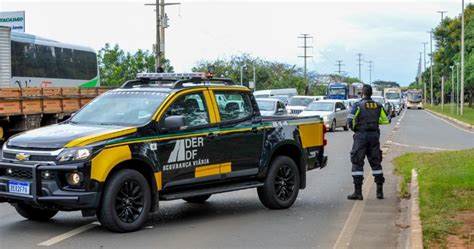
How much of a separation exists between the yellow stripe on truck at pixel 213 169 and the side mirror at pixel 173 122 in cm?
68

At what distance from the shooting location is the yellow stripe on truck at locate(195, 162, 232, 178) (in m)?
8.88

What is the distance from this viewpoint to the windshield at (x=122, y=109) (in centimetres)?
855

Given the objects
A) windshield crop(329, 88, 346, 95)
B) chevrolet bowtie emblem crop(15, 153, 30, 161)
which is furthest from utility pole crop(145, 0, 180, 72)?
chevrolet bowtie emblem crop(15, 153, 30, 161)

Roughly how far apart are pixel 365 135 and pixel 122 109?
4.01 metres

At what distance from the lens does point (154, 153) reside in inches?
326

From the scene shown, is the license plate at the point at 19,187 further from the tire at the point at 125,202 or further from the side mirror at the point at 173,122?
the side mirror at the point at 173,122

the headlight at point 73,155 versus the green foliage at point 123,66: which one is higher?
the green foliage at point 123,66

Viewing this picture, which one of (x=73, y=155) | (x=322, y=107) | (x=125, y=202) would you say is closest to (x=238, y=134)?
(x=125, y=202)

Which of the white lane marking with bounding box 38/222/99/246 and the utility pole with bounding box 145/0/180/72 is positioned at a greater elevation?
the utility pole with bounding box 145/0/180/72

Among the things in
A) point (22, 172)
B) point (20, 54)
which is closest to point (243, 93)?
point (22, 172)

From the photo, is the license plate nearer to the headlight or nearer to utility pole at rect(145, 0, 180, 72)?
the headlight

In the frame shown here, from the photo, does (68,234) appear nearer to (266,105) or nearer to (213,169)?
(213,169)

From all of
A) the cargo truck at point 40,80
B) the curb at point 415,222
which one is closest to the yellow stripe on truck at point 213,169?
the curb at point 415,222

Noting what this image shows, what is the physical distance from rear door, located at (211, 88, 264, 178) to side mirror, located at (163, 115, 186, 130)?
0.79 m
